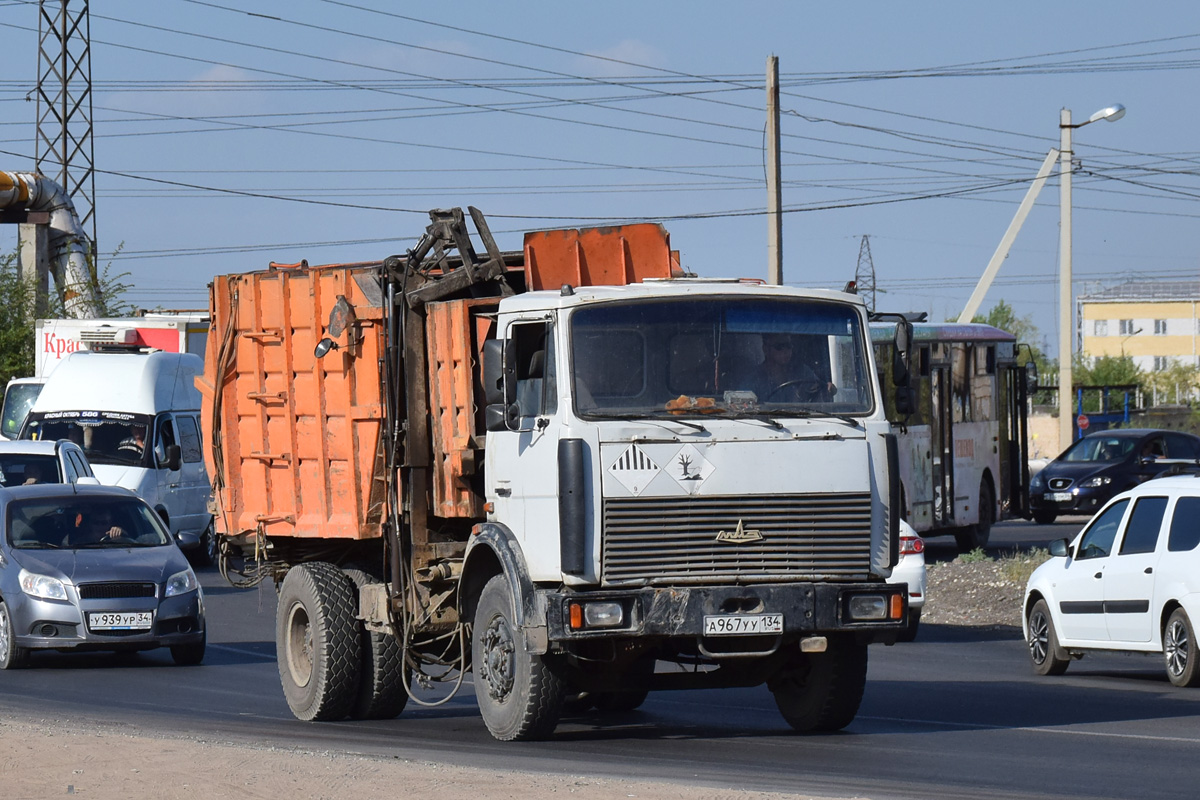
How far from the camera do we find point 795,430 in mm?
10180

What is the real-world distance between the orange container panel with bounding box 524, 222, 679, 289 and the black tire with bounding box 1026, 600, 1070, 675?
5643 millimetres

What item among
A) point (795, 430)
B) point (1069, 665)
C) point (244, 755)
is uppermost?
point (795, 430)

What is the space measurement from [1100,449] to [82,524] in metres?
22.3

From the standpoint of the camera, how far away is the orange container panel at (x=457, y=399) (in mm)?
11250

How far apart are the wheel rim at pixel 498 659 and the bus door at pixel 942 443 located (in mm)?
16520

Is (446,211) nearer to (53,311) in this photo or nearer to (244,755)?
(244,755)

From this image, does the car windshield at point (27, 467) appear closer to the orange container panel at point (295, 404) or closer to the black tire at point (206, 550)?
the black tire at point (206, 550)

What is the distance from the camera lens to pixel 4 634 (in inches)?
649

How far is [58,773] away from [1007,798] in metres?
4.64

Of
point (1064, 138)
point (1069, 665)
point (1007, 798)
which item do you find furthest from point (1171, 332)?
point (1007, 798)

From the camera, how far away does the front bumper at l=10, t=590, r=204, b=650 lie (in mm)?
16328

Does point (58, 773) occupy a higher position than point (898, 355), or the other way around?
point (898, 355)

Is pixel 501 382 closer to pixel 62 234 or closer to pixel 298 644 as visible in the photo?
pixel 298 644

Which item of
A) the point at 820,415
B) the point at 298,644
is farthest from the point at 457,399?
the point at 298,644
